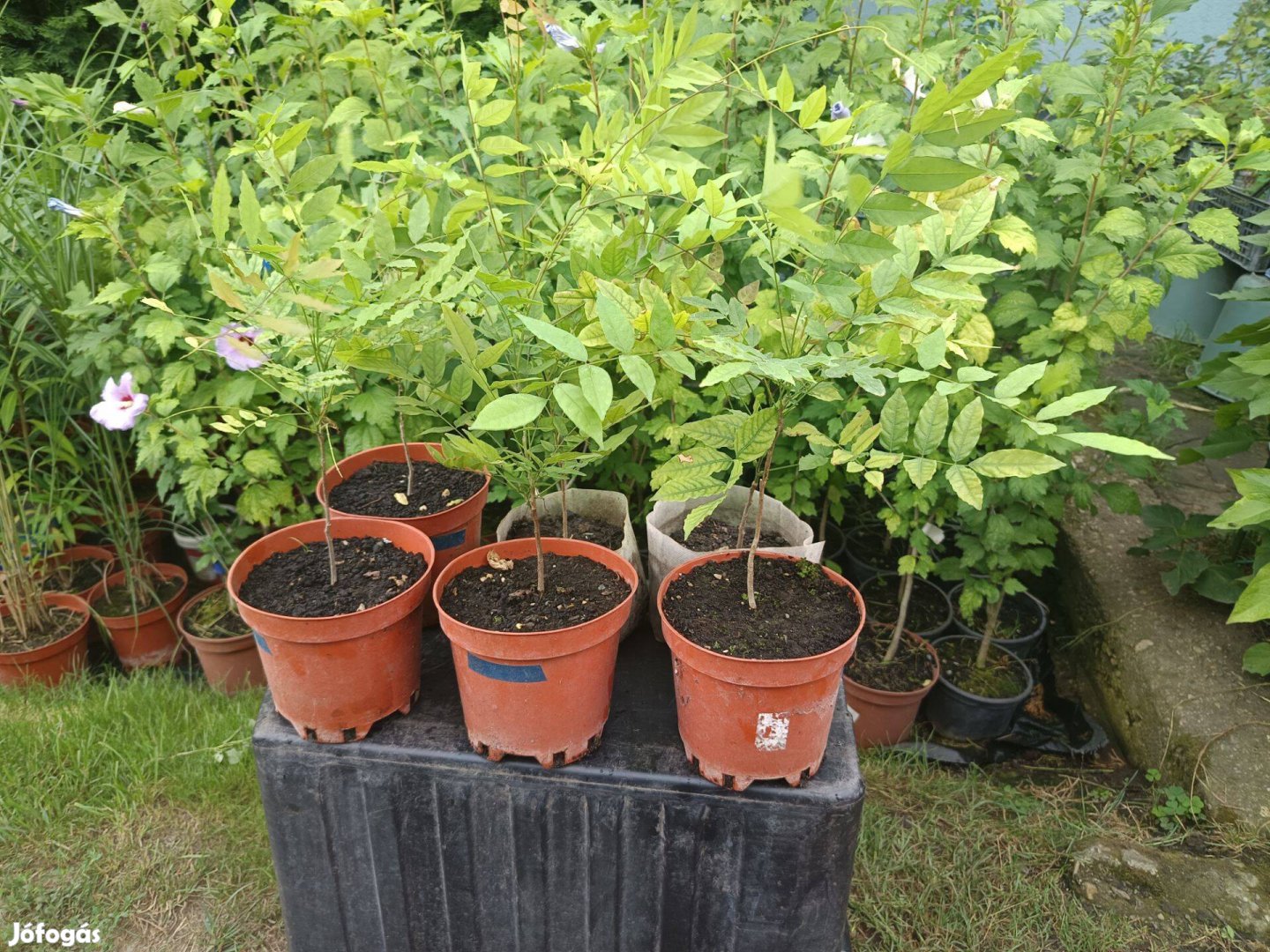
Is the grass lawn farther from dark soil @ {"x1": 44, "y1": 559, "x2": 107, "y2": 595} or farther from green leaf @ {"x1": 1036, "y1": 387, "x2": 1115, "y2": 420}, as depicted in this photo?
green leaf @ {"x1": 1036, "y1": 387, "x2": 1115, "y2": 420}

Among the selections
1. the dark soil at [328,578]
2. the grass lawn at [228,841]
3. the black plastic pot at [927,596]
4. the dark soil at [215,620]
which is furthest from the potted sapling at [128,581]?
the black plastic pot at [927,596]

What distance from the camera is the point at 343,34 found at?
2.36 meters

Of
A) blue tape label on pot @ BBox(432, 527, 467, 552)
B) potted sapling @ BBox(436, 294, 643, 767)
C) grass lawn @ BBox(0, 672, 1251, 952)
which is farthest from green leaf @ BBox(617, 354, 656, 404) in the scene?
grass lawn @ BBox(0, 672, 1251, 952)

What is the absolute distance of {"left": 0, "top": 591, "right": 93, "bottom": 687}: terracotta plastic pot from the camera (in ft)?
7.99

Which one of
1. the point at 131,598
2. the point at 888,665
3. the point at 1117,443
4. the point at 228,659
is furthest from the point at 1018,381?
the point at 131,598

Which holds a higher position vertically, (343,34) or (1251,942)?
(343,34)

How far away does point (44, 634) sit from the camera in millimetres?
2529

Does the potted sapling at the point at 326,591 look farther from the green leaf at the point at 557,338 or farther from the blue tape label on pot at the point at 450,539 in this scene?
the green leaf at the point at 557,338

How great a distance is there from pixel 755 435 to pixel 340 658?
728 mm

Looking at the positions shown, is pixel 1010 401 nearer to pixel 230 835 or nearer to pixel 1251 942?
pixel 1251 942

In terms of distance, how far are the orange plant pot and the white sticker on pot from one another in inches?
25.1

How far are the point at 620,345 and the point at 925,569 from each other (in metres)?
1.38

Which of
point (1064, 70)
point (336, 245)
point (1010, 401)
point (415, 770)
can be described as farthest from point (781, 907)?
point (1064, 70)

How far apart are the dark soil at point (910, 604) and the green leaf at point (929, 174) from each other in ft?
5.62
